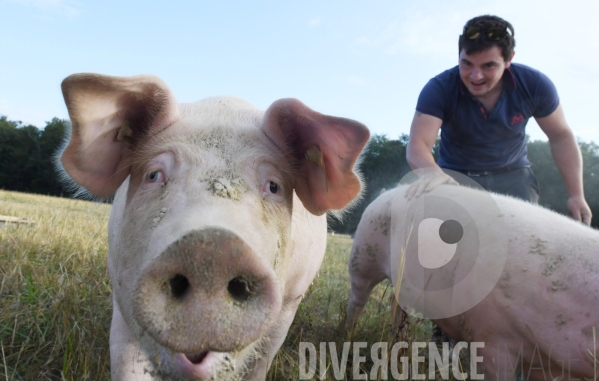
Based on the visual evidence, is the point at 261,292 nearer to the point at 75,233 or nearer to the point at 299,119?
the point at 299,119

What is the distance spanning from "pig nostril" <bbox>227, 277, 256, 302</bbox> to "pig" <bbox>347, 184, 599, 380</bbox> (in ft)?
3.48

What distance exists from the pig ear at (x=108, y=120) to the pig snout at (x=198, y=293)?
33.1 inches

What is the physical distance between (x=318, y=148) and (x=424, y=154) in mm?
1625

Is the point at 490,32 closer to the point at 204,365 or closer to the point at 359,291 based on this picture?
the point at 359,291

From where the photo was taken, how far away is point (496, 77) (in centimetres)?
365

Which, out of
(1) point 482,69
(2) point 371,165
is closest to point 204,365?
(1) point 482,69

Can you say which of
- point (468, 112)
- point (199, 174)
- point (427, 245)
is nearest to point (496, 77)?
point (468, 112)

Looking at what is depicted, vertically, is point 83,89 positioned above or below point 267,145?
above

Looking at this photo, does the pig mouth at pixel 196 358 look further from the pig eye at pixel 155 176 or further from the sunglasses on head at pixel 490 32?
the sunglasses on head at pixel 490 32

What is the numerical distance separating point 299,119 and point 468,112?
2415 millimetres

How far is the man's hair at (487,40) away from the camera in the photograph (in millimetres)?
3516

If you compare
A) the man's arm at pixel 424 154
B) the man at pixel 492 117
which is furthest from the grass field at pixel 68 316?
the man at pixel 492 117
